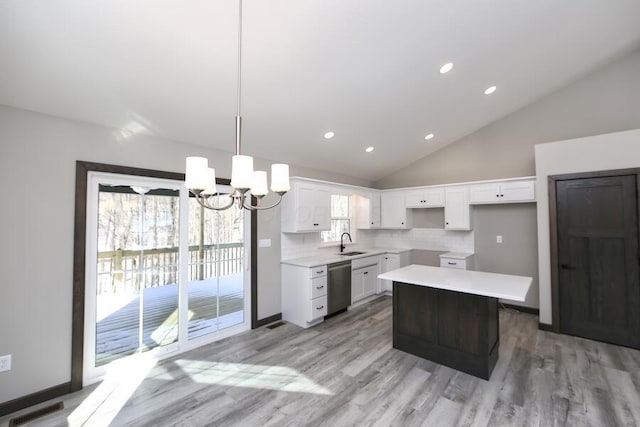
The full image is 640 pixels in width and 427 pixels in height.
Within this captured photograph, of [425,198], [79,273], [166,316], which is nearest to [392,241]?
[425,198]

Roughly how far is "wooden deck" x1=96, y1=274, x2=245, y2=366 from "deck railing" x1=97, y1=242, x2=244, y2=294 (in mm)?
109

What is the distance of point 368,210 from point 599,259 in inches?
137

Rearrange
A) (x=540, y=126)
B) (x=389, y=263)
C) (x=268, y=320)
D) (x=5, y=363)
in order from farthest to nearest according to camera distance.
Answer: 1. (x=389, y=263)
2. (x=540, y=126)
3. (x=268, y=320)
4. (x=5, y=363)

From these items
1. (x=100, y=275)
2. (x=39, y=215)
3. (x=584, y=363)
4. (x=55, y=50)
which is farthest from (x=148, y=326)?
(x=584, y=363)

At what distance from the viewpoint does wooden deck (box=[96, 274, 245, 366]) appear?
2904 millimetres

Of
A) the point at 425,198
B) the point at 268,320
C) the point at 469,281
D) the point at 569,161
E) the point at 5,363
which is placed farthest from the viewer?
the point at 425,198

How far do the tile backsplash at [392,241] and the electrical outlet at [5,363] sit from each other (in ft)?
9.64

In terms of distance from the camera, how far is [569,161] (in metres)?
3.65

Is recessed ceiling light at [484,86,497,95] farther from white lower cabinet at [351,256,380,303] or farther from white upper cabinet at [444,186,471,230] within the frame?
white lower cabinet at [351,256,380,303]

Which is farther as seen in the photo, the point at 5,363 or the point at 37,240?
the point at 37,240

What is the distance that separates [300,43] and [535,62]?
3.12m

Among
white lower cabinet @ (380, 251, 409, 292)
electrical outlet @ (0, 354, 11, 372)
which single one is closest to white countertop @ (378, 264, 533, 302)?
white lower cabinet @ (380, 251, 409, 292)

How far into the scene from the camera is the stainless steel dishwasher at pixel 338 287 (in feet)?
13.8

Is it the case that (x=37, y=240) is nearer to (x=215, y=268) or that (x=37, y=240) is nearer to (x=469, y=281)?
(x=215, y=268)
